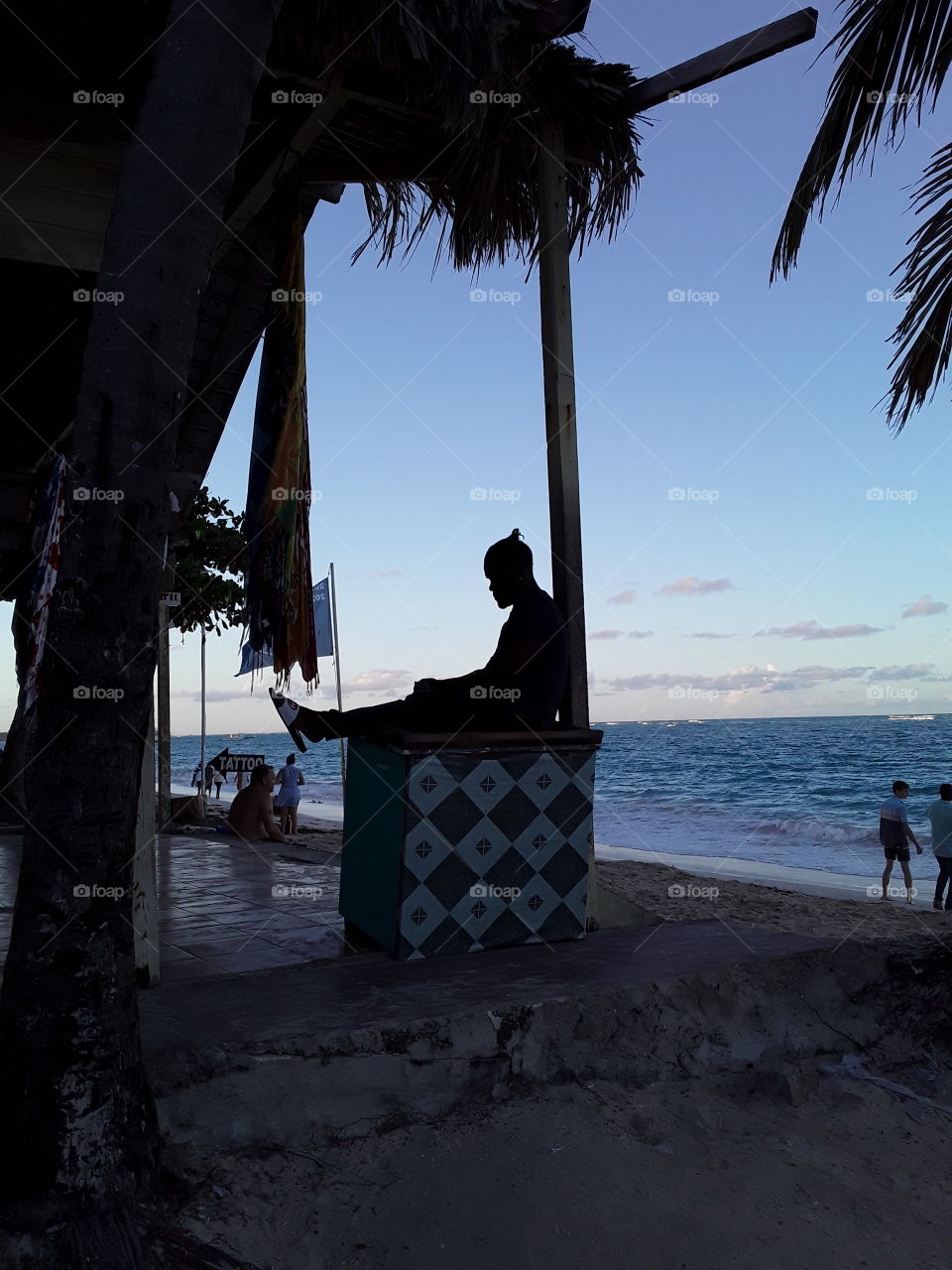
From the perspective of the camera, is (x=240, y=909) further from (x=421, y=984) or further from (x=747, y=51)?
(x=747, y=51)

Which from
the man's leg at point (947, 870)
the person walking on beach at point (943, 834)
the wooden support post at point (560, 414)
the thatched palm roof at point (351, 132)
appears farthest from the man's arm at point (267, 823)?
the man's leg at point (947, 870)

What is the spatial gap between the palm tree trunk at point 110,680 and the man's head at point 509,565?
1951 mm

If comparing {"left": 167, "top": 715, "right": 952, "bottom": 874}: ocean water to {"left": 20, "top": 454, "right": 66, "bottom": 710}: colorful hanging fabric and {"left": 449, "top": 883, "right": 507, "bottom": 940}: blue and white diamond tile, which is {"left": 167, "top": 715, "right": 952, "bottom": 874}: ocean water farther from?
{"left": 20, "top": 454, "right": 66, "bottom": 710}: colorful hanging fabric

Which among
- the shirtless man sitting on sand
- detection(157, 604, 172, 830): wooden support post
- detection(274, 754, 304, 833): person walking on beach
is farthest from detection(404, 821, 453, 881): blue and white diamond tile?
detection(274, 754, 304, 833): person walking on beach

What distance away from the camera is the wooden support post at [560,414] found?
443 centimetres

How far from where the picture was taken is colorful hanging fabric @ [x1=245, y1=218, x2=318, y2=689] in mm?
4219

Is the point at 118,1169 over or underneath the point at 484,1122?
over

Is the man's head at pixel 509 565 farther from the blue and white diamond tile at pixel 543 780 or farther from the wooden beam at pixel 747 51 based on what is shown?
the wooden beam at pixel 747 51

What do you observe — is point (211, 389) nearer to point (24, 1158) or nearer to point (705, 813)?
point (24, 1158)

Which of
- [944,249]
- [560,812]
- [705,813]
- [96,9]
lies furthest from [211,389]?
[705,813]

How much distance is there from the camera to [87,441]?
6.62ft

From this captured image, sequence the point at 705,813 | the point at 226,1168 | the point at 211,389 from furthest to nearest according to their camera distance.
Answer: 1. the point at 705,813
2. the point at 211,389
3. the point at 226,1168

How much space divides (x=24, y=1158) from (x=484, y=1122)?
1.29 metres

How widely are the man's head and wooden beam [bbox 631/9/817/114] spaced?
2.45m
